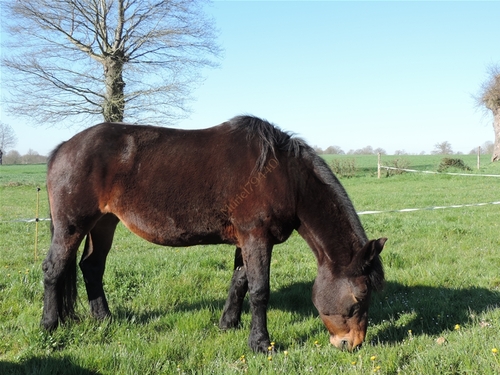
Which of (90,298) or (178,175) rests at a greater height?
(178,175)

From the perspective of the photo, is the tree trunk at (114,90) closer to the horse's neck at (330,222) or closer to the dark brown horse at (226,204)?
the dark brown horse at (226,204)

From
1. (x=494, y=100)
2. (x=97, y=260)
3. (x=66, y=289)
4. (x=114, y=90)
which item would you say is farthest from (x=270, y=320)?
(x=494, y=100)

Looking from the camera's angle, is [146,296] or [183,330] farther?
[146,296]

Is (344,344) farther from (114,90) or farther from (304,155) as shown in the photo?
(114,90)

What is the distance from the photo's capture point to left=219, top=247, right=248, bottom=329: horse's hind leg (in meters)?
4.60

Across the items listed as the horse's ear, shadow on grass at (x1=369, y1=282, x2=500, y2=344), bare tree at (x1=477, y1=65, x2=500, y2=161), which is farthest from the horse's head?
bare tree at (x1=477, y1=65, x2=500, y2=161)

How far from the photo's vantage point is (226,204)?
4160 millimetres

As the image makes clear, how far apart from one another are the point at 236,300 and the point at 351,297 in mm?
1287

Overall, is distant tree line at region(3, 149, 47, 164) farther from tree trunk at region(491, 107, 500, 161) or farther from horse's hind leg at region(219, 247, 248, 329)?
horse's hind leg at region(219, 247, 248, 329)

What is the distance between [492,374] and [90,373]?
2.96 m

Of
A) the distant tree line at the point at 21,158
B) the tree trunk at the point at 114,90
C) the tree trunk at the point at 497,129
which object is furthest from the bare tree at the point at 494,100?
the distant tree line at the point at 21,158

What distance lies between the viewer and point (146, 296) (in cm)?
534

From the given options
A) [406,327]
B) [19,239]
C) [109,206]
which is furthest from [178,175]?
[19,239]

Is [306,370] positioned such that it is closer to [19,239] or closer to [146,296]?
[146,296]
